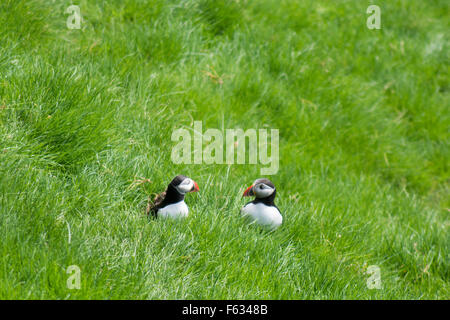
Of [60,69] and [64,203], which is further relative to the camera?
[60,69]

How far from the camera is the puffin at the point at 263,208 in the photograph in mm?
3701

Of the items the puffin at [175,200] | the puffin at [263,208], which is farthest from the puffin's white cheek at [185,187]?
the puffin at [263,208]

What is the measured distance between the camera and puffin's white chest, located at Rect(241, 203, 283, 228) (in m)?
3.70

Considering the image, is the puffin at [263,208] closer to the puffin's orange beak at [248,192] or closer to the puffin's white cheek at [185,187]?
the puffin's orange beak at [248,192]

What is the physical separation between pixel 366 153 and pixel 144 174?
2930 mm

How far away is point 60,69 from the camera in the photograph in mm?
4141

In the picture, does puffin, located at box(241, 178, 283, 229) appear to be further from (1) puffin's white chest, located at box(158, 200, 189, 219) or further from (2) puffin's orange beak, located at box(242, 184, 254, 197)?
(1) puffin's white chest, located at box(158, 200, 189, 219)

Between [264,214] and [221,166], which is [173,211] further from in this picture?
[221,166]

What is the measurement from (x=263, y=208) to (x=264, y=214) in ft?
0.15

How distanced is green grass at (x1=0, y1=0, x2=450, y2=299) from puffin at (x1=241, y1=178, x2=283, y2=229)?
0.32 ft

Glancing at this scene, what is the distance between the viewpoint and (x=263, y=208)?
3711mm
